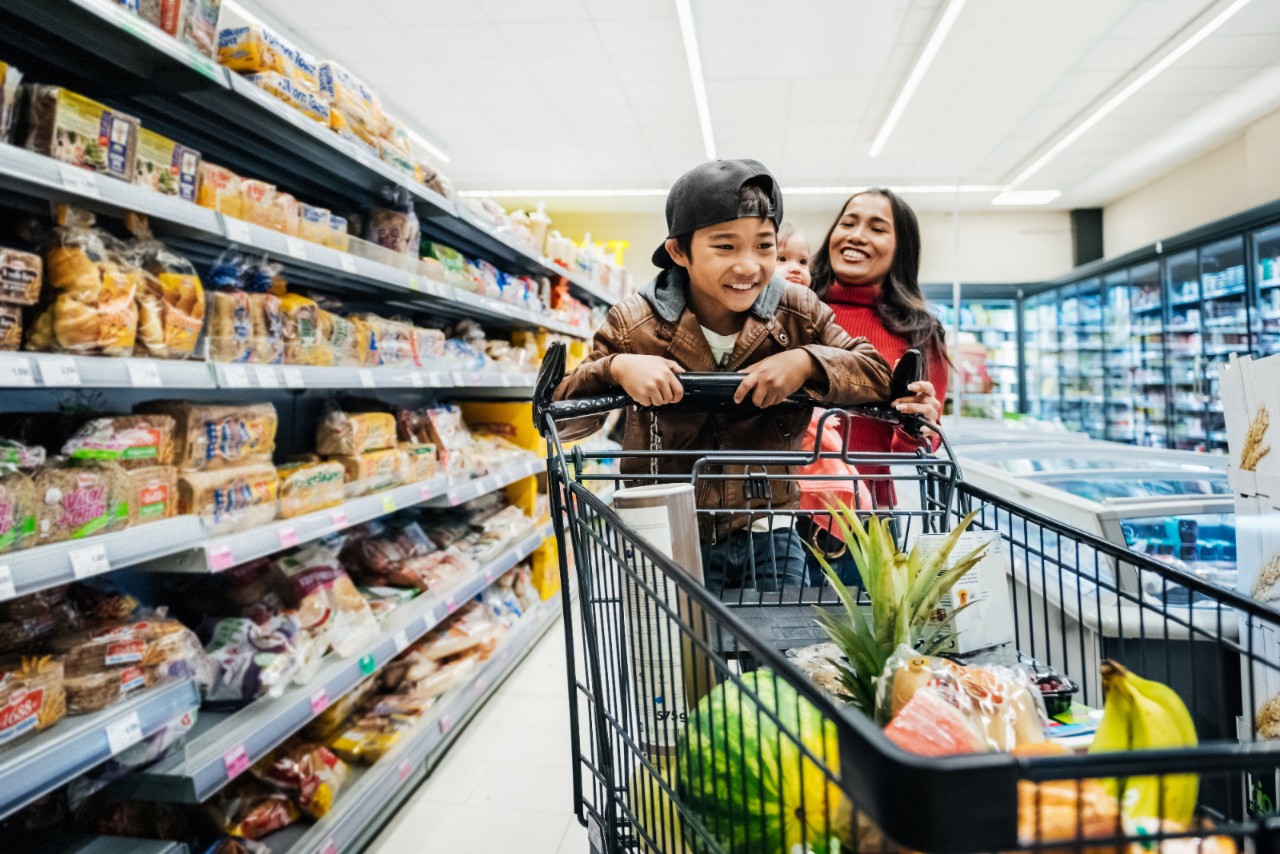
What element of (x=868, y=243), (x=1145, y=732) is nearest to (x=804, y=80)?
(x=868, y=243)

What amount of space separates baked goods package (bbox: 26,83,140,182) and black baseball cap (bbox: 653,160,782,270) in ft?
3.61

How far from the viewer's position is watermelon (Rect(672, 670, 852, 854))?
22.1 inches

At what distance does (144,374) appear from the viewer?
1.40m

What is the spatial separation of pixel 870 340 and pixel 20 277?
5.84 ft

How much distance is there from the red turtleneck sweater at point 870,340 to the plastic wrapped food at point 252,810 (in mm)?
1707

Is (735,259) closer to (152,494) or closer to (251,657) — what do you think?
(152,494)

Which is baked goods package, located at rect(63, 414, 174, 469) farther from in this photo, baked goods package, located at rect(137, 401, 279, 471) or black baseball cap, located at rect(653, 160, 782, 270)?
black baseball cap, located at rect(653, 160, 782, 270)

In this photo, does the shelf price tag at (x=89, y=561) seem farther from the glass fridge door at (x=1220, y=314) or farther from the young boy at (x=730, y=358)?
the glass fridge door at (x=1220, y=314)

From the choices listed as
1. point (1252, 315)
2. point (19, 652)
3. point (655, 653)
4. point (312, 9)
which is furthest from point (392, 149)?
point (1252, 315)

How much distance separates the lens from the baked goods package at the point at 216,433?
165 cm

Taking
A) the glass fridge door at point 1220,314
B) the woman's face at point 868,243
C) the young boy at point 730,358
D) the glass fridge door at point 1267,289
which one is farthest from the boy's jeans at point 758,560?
the glass fridge door at point 1220,314

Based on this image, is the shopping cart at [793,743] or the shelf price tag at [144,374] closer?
the shopping cart at [793,743]

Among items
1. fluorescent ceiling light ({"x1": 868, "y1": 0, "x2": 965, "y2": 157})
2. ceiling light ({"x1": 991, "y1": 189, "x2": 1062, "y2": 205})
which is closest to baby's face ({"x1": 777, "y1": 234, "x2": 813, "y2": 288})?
fluorescent ceiling light ({"x1": 868, "y1": 0, "x2": 965, "y2": 157})

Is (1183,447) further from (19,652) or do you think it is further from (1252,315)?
(19,652)
